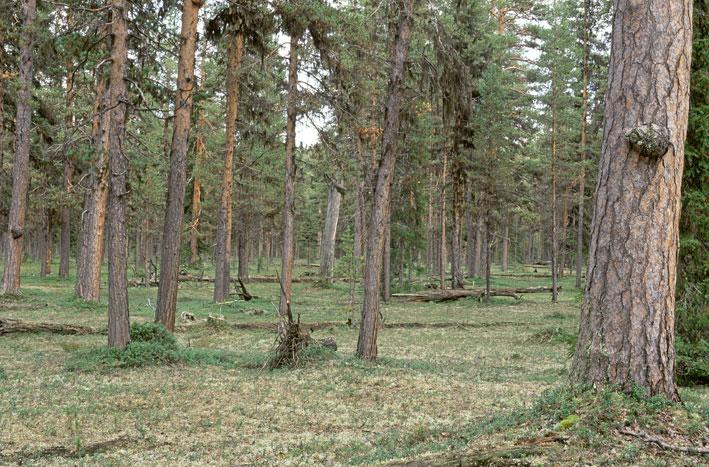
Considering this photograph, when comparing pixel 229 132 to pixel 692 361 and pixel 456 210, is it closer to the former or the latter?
pixel 456 210

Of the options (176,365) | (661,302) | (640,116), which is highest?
(640,116)

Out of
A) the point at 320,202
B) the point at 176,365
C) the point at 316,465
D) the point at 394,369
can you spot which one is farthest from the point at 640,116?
the point at 320,202

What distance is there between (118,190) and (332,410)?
6407 millimetres

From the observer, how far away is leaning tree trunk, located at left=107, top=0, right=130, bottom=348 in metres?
12.4

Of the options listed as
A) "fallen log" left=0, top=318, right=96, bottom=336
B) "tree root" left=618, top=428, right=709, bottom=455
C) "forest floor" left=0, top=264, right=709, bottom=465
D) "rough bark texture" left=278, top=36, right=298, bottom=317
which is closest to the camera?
"tree root" left=618, top=428, right=709, bottom=455

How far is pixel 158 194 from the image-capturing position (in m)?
42.7

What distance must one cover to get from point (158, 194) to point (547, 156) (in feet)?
83.3

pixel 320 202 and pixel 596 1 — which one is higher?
pixel 596 1

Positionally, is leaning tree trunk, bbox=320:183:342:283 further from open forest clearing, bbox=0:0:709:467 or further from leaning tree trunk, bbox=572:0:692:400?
leaning tree trunk, bbox=572:0:692:400

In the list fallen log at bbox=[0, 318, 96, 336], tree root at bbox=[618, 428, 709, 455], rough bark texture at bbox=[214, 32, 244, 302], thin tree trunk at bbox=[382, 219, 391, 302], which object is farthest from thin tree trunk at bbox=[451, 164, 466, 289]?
tree root at bbox=[618, 428, 709, 455]

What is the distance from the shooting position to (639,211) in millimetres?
5434

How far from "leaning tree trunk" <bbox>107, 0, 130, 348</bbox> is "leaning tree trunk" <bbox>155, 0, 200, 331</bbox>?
1.87m

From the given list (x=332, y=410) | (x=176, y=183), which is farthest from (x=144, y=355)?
(x=332, y=410)

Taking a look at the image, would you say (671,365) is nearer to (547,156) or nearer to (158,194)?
(547,156)
